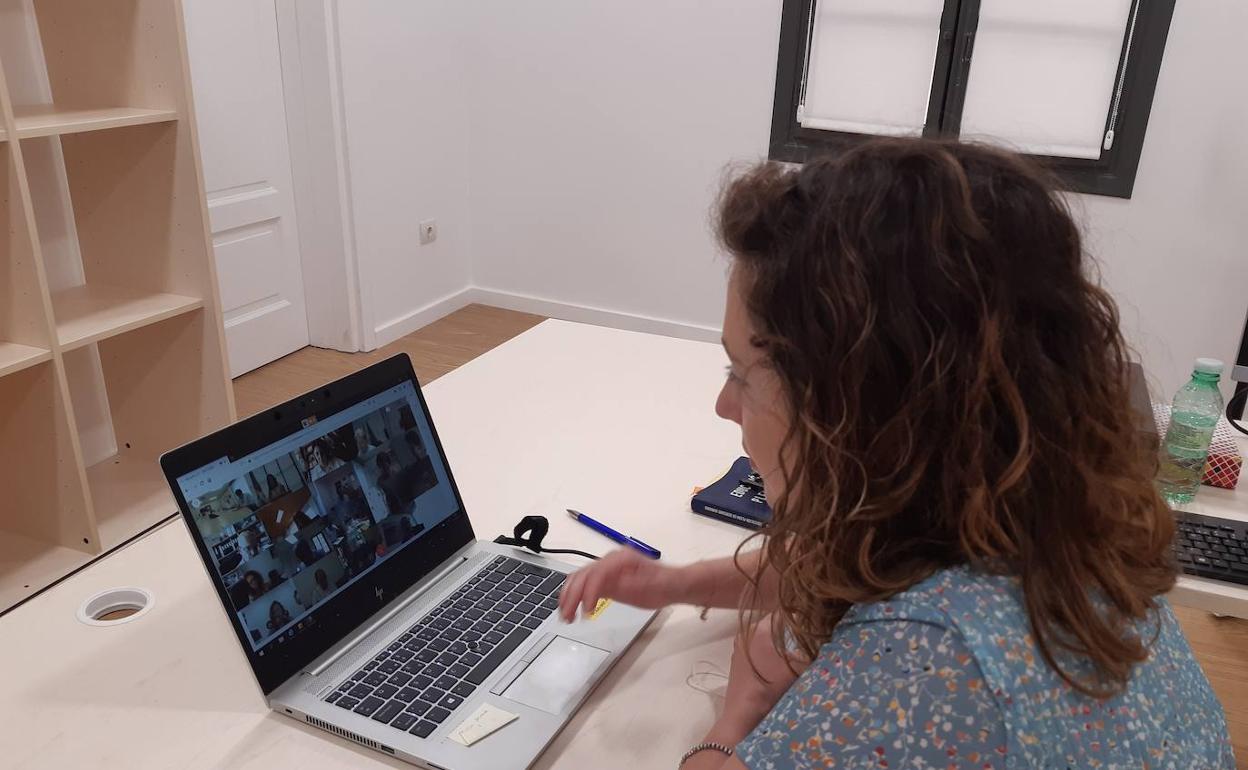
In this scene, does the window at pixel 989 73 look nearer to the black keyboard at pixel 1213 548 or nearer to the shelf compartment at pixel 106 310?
the black keyboard at pixel 1213 548

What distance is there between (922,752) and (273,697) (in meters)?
0.60

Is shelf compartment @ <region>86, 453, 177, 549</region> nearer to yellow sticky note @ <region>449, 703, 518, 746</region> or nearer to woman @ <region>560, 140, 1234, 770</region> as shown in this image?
yellow sticky note @ <region>449, 703, 518, 746</region>

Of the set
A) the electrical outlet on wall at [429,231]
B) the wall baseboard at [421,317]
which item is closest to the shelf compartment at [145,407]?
the wall baseboard at [421,317]

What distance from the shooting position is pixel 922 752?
579 millimetres

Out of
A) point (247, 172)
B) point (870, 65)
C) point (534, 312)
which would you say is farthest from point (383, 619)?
point (534, 312)

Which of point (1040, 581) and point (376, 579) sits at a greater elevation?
point (1040, 581)

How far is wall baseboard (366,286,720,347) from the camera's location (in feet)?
12.7

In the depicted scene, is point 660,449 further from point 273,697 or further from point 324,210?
point 324,210

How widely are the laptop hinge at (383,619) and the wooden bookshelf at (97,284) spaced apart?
1.37m

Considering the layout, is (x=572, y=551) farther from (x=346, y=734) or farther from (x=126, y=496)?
(x=126, y=496)

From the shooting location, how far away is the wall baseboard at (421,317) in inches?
148

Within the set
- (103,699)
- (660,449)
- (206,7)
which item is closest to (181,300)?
(206,7)

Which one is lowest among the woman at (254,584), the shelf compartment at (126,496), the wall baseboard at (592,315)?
the shelf compartment at (126,496)

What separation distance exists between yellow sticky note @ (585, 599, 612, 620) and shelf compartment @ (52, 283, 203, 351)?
1607mm
